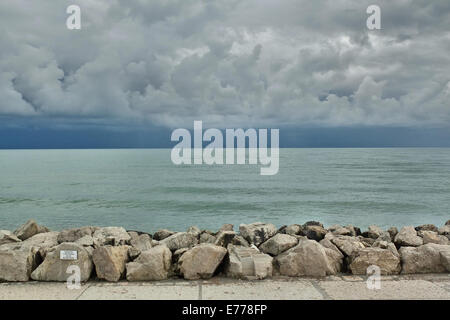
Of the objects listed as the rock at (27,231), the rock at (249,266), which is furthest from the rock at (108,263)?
the rock at (27,231)

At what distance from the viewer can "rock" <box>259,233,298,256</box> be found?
495cm

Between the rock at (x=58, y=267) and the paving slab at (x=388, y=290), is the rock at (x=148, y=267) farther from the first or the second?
the paving slab at (x=388, y=290)

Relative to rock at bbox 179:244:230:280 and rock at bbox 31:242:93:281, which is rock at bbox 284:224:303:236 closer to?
rock at bbox 179:244:230:280

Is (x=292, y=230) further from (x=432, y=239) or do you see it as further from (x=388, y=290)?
(x=388, y=290)

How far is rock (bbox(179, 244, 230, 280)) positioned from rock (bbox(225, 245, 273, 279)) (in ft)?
0.50

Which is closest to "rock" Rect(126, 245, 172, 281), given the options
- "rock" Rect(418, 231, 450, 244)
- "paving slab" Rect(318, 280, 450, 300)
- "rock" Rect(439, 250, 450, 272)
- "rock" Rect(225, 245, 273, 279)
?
"rock" Rect(225, 245, 273, 279)

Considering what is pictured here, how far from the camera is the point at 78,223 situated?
21031 millimetres

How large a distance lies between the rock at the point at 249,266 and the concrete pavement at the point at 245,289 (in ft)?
0.29

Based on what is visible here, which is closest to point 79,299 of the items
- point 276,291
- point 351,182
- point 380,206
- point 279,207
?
point 276,291

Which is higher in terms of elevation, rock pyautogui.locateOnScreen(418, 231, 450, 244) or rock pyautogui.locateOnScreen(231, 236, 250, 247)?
rock pyautogui.locateOnScreen(231, 236, 250, 247)

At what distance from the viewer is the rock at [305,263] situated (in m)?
4.52

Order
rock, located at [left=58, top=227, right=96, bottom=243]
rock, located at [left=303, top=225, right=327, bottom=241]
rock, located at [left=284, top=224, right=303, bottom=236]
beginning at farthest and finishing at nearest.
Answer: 1. rock, located at [left=284, top=224, right=303, bottom=236]
2. rock, located at [left=303, top=225, right=327, bottom=241]
3. rock, located at [left=58, top=227, right=96, bottom=243]

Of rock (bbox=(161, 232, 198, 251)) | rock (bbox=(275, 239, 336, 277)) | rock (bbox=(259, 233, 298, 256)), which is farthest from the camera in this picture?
rock (bbox=(161, 232, 198, 251))
